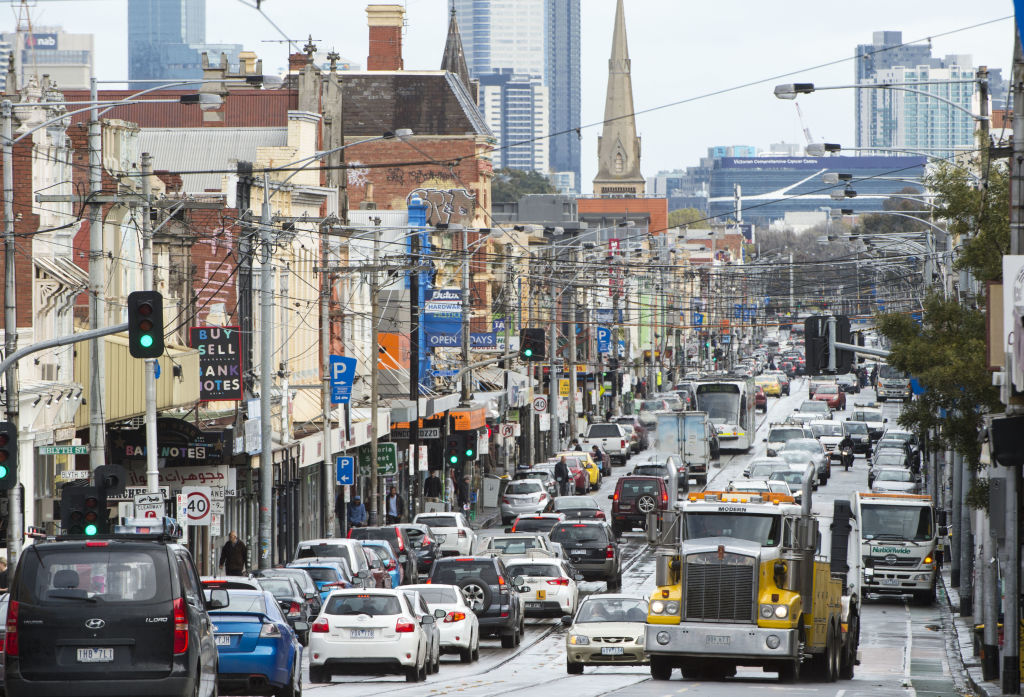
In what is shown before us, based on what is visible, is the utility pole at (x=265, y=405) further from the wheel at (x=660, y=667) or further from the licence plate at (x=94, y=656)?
the licence plate at (x=94, y=656)

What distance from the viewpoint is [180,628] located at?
1557cm

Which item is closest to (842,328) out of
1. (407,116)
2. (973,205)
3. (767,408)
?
(973,205)

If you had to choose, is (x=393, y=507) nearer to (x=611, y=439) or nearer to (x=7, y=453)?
(x=611, y=439)

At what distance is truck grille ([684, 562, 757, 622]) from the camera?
914 inches

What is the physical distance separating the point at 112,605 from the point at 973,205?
1498cm

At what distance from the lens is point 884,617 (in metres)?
39.7

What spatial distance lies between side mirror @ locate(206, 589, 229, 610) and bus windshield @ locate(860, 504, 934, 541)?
2393 cm

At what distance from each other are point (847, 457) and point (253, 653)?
59.7 m

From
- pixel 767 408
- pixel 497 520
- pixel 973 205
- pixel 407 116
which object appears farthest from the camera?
pixel 767 408

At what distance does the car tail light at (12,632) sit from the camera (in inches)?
605

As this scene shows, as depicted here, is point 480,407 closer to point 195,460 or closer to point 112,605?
point 195,460

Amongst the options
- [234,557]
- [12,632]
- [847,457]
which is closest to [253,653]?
[12,632]

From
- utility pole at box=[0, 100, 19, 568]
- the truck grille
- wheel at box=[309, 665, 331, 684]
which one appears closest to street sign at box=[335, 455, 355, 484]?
utility pole at box=[0, 100, 19, 568]

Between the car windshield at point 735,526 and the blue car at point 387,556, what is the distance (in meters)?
14.1
